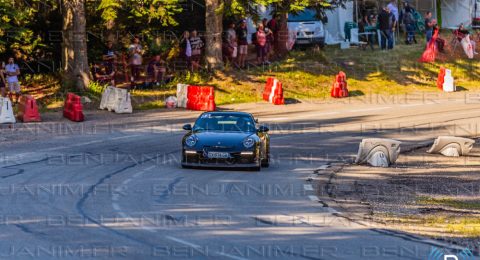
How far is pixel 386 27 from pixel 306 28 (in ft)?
12.9

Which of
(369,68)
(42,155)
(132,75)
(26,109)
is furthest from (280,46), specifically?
(42,155)

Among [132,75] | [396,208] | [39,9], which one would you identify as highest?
[39,9]

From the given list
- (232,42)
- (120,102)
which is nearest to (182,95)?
(120,102)

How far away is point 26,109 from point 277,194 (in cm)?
1389

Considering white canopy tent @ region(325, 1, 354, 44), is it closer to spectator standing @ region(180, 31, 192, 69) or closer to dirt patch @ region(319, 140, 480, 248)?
spectator standing @ region(180, 31, 192, 69)

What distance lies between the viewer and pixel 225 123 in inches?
881

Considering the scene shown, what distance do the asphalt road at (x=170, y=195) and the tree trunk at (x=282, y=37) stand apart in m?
8.75

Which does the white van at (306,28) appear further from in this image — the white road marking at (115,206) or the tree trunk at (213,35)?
the white road marking at (115,206)

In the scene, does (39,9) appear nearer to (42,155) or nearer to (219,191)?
(42,155)

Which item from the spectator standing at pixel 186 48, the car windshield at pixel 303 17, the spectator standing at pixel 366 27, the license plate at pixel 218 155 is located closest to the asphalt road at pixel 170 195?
the license plate at pixel 218 155

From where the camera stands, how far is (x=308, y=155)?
25297 millimetres

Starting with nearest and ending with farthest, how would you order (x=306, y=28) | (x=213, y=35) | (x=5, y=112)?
(x=5, y=112), (x=213, y=35), (x=306, y=28)

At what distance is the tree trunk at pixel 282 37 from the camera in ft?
135

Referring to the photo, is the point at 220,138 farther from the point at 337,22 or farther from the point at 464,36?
the point at 464,36
